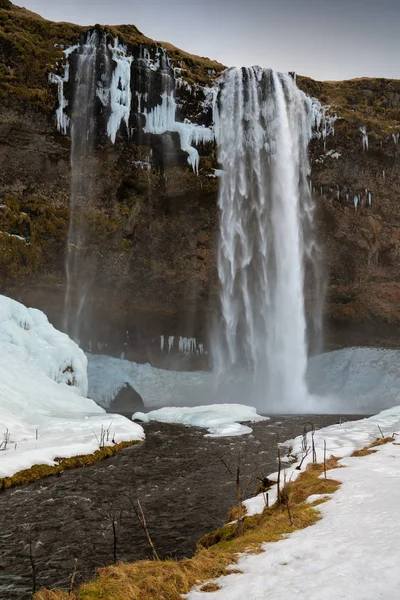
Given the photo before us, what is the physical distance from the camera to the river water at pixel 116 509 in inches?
327

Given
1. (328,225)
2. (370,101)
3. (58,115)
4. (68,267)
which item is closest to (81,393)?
(68,267)

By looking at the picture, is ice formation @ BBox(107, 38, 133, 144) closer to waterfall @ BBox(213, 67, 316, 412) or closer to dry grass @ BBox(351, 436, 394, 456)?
waterfall @ BBox(213, 67, 316, 412)

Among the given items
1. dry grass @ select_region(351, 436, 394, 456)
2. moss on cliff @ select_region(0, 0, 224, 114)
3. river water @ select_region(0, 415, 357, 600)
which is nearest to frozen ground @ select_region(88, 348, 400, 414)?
dry grass @ select_region(351, 436, 394, 456)

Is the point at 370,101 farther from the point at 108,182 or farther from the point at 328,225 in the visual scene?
the point at 108,182

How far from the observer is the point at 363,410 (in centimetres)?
3738

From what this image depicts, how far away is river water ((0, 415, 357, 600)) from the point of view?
8312mm

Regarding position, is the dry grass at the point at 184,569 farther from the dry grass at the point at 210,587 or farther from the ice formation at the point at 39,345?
the ice formation at the point at 39,345

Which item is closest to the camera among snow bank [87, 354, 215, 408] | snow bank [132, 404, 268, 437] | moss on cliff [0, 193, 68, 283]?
snow bank [132, 404, 268, 437]

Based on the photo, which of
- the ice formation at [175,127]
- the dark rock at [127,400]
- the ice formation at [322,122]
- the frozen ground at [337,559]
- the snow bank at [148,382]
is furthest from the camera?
the snow bank at [148,382]

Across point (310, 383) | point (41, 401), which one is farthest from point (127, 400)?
point (41, 401)

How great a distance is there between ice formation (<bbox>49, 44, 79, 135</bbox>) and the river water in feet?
82.5

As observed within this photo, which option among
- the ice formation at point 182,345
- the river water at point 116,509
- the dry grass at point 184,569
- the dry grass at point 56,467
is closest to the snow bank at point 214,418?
the river water at point 116,509

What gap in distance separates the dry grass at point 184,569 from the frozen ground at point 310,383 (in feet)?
97.4

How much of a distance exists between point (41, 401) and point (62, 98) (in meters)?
22.5
